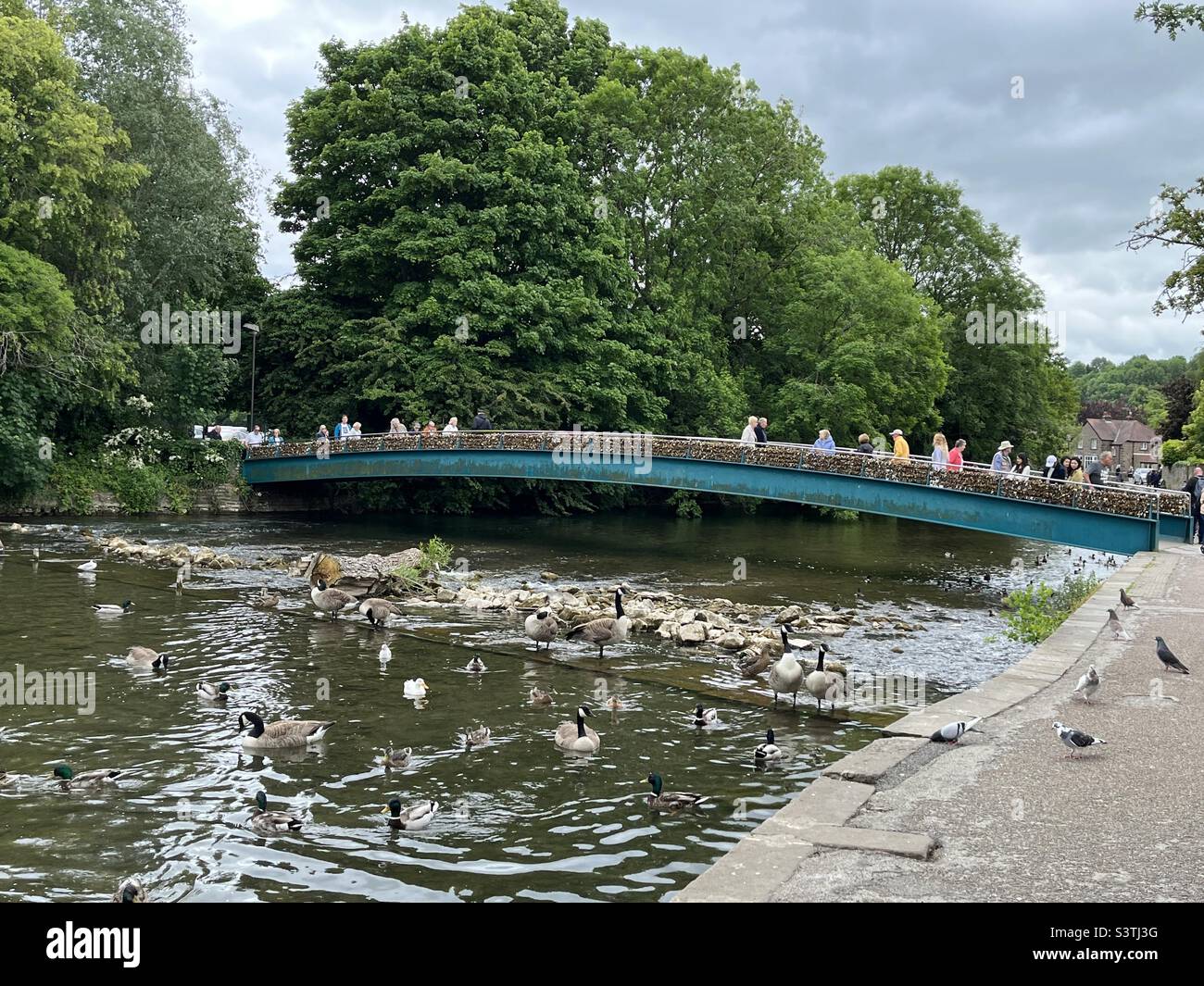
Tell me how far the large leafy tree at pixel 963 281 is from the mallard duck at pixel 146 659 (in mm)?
52687

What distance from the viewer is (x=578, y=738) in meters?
11.5

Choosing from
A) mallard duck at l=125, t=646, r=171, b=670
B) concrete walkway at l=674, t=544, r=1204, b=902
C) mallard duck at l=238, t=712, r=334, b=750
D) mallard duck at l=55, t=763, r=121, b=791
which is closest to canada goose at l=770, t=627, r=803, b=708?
concrete walkway at l=674, t=544, r=1204, b=902

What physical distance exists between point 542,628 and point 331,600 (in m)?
4.64

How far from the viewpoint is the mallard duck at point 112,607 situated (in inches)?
745

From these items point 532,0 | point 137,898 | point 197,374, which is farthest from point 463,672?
point 532,0

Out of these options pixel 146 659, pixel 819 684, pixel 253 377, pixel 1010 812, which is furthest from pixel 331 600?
pixel 253 377

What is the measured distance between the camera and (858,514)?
5138 cm

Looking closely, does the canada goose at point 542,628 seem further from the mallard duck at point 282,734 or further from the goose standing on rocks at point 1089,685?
the goose standing on rocks at point 1089,685

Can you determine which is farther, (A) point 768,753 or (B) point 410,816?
(A) point 768,753

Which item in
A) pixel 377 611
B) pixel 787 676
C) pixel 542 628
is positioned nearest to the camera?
pixel 787 676

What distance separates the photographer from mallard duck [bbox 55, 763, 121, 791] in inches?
389

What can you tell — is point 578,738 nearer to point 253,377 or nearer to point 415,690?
point 415,690

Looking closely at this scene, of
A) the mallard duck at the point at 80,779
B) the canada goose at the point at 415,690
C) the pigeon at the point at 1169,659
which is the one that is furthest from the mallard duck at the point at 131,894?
the pigeon at the point at 1169,659

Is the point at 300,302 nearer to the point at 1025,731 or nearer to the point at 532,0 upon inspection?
the point at 532,0
